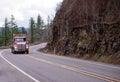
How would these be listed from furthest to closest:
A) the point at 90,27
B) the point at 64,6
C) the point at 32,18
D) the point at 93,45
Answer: the point at 32,18
the point at 64,6
the point at 90,27
the point at 93,45

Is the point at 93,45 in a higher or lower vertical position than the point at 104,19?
lower

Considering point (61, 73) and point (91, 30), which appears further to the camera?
point (91, 30)

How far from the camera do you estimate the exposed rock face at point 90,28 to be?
105 feet

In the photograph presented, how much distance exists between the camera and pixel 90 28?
121 feet

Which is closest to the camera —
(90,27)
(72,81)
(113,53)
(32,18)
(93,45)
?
(72,81)

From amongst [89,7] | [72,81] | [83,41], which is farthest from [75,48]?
[72,81]

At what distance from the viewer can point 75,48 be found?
39.8 m

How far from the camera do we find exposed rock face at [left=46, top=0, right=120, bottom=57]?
32062 millimetres

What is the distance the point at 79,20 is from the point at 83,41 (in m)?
4.63

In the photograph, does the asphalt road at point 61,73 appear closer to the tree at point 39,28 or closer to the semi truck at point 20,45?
the semi truck at point 20,45

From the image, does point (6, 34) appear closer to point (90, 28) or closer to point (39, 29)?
point (39, 29)

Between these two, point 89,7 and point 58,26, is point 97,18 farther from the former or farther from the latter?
point 58,26

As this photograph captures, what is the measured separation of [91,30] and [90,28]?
465 millimetres

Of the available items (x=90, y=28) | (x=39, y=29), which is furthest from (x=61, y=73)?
(x=39, y=29)
